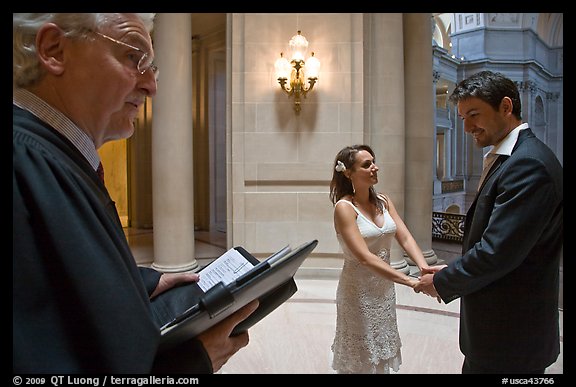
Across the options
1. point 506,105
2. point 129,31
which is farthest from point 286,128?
point 129,31

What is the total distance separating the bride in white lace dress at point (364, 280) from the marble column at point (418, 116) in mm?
3948

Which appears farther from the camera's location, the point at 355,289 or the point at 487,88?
the point at 355,289

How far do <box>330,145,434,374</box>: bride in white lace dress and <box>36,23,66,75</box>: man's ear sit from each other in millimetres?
1943

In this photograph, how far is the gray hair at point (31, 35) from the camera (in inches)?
40.2

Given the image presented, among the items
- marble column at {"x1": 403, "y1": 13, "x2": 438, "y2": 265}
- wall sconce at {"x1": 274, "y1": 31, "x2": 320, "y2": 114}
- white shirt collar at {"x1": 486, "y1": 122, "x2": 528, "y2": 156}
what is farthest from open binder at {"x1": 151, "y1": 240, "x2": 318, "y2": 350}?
marble column at {"x1": 403, "y1": 13, "x2": 438, "y2": 265}

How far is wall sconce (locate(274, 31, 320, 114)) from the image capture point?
5520mm

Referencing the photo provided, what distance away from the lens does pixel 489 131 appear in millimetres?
2002

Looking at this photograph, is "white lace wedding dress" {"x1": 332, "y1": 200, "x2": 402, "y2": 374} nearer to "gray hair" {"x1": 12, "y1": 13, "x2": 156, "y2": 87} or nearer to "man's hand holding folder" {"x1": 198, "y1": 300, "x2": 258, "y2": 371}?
"man's hand holding folder" {"x1": 198, "y1": 300, "x2": 258, "y2": 371}

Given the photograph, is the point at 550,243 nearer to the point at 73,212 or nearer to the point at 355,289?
the point at 355,289

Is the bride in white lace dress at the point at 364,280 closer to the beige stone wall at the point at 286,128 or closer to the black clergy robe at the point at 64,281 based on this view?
the black clergy robe at the point at 64,281

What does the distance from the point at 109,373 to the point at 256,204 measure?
4999mm

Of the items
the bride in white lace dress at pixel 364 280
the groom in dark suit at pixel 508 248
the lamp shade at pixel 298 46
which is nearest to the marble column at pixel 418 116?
the lamp shade at pixel 298 46

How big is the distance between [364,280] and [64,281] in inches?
85.0
